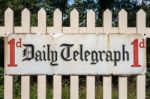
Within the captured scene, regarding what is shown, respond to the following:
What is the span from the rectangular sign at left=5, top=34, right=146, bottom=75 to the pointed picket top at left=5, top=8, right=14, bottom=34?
0.29 feet

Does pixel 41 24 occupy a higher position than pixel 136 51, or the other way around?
pixel 41 24

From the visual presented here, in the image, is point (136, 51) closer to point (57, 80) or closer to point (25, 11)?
point (57, 80)

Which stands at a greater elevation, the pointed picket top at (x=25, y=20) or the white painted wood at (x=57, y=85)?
the pointed picket top at (x=25, y=20)

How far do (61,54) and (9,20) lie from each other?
77cm

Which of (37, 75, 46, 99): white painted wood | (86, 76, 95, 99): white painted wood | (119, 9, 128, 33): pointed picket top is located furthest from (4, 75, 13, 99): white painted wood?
(119, 9, 128, 33): pointed picket top

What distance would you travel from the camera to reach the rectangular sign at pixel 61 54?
645 centimetres

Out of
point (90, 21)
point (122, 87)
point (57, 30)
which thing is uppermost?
point (90, 21)

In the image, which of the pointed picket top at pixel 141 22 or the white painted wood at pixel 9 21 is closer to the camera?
the white painted wood at pixel 9 21

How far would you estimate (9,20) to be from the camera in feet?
21.4

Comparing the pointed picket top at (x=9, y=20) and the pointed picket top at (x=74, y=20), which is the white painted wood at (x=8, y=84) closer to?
the pointed picket top at (x=9, y=20)

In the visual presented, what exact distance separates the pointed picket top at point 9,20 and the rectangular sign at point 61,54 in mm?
90

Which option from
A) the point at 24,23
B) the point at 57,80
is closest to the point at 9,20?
the point at 24,23

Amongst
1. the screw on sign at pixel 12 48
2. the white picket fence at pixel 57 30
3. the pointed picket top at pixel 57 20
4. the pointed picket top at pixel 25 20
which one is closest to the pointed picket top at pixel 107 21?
the white picket fence at pixel 57 30

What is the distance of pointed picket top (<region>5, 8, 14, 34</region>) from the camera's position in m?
6.50
